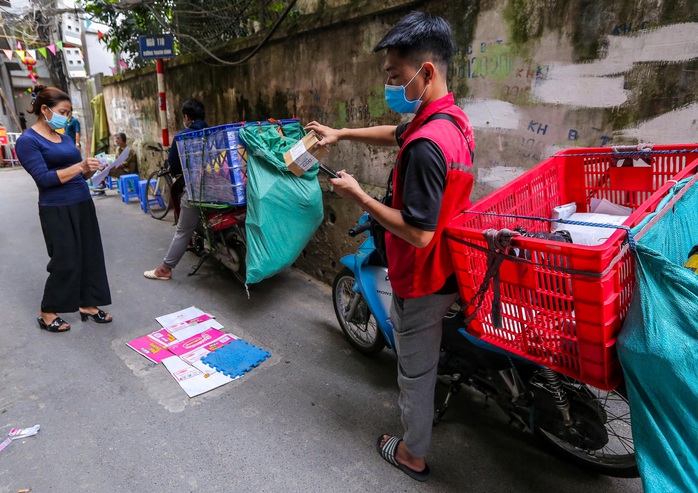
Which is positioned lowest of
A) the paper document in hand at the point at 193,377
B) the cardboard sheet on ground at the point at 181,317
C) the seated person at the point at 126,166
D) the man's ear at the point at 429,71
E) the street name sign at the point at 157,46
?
the paper document in hand at the point at 193,377

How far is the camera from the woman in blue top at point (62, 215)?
2.93m

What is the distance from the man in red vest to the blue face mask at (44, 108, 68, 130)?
8.08 ft

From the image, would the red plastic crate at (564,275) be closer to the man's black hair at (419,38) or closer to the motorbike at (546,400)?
the motorbike at (546,400)

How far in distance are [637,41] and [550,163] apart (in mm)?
779

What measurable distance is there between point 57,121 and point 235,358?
209 centimetres

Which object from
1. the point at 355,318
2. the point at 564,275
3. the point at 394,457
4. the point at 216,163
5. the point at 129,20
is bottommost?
the point at 394,457

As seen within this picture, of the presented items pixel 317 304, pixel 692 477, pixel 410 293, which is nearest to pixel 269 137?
pixel 317 304

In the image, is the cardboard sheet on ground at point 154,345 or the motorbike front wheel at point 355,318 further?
the cardboard sheet on ground at point 154,345

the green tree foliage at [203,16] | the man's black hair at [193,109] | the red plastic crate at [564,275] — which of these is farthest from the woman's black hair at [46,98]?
the red plastic crate at [564,275]

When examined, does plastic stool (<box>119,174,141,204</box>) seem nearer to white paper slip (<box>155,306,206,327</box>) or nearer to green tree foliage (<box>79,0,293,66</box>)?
green tree foliage (<box>79,0,293,66</box>)

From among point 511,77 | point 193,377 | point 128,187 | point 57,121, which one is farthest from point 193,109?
point 128,187

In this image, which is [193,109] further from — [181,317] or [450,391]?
[450,391]

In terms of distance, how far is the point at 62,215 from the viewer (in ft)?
10.2

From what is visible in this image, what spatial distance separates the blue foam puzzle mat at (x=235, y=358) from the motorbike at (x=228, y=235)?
0.97 m
